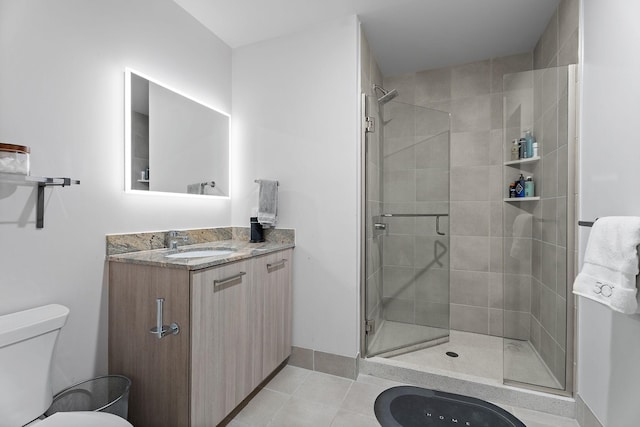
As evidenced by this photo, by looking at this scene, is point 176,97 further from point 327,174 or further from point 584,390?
point 584,390

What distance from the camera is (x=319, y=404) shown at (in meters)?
1.74

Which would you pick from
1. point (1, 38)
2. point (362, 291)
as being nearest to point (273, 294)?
point (362, 291)

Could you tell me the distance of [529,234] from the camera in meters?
1.85

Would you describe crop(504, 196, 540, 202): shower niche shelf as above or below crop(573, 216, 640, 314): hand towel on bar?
above

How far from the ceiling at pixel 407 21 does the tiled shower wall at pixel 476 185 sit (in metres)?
0.23

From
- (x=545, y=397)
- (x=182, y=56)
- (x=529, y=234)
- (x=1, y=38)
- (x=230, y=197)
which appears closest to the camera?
(x=1, y=38)

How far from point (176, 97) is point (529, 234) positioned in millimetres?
2455

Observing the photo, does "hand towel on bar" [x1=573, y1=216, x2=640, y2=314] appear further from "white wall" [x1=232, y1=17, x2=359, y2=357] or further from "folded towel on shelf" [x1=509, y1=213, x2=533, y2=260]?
"white wall" [x1=232, y1=17, x2=359, y2=357]

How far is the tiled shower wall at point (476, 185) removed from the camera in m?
2.62

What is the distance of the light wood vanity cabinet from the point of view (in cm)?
130

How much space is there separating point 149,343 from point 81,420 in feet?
1.23

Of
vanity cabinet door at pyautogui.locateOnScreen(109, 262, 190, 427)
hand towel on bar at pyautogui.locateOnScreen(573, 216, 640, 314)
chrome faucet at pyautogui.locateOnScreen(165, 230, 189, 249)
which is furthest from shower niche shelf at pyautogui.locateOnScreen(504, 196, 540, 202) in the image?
chrome faucet at pyautogui.locateOnScreen(165, 230, 189, 249)

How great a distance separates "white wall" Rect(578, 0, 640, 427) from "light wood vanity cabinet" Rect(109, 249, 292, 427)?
1.72 meters

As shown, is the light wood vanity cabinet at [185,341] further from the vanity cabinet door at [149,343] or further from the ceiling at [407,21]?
the ceiling at [407,21]
